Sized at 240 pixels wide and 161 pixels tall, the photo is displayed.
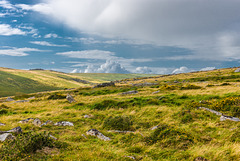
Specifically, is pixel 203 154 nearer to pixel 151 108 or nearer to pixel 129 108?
pixel 151 108

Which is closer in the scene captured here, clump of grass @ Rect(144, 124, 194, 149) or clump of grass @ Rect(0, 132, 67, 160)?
clump of grass @ Rect(0, 132, 67, 160)

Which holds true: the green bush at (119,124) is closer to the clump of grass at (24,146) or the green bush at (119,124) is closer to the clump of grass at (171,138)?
the clump of grass at (171,138)

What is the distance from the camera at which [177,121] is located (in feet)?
38.8

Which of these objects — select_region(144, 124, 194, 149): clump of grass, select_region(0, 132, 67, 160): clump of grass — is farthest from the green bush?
select_region(0, 132, 67, 160): clump of grass

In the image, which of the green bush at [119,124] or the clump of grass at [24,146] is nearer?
the clump of grass at [24,146]

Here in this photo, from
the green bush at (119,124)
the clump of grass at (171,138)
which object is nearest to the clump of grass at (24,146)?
the green bush at (119,124)

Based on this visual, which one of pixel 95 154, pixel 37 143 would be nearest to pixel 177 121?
pixel 95 154

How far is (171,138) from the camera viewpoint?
8.15m

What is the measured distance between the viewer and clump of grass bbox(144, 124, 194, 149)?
765 centimetres

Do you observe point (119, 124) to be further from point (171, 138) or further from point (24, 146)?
point (24, 146)

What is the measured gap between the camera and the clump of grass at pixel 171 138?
25.1 feet

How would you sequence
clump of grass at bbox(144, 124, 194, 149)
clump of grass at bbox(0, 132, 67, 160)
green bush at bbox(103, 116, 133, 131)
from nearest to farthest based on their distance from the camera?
clump of grass at bbox(0, 132, 67, 160)
clump of grass at bbox(144, 124, 194, 149)
green bush at bbox(103, 116, 133, 131)

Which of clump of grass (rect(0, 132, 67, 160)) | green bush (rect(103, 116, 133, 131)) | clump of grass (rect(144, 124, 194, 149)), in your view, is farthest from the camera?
green bush (rect(103, 116, 133, 131))

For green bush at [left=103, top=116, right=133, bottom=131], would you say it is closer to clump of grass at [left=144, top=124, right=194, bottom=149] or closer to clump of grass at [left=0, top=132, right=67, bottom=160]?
clump of grass at [left=144, top=124, right=194, bottom=149]
